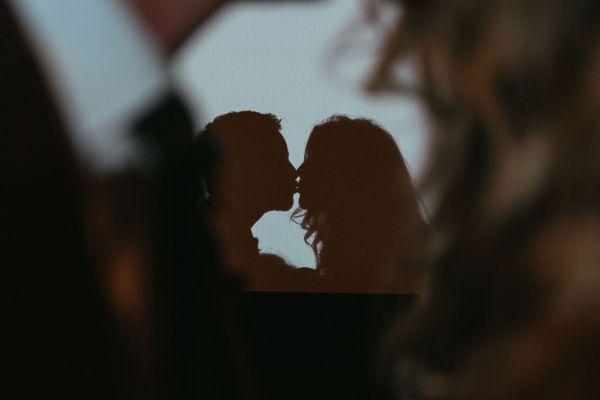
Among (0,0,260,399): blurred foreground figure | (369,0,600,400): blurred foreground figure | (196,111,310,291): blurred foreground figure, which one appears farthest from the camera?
(196,111,310,291): blurred foreground figure

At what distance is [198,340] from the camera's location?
0.62 metres

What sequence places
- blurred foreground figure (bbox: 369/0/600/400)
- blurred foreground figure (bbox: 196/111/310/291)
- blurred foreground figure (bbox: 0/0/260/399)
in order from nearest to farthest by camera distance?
blurred foreground figure (bbox: 0/0/260/399) < blurred foreground figure (bbox: 369/0/600/400) < blurred foreground figure (bbox: 196/111/310/291)

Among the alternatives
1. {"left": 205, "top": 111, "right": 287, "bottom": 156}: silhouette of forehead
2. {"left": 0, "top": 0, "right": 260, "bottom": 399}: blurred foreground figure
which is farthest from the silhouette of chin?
{"left": 0, "top": 0, "right": 260, "bottom": 399}: blurred foreground figure

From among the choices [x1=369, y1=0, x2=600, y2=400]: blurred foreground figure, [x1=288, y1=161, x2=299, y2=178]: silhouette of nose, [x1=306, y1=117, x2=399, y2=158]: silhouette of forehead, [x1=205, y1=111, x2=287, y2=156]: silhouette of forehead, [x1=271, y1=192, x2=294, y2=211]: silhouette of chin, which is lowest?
[x1=369, y1=0, x2=600, y2=400]: blurred foreground figure

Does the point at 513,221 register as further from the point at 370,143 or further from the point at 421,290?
the point at 370,143

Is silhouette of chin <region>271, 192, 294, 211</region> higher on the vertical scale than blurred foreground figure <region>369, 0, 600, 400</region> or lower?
higher

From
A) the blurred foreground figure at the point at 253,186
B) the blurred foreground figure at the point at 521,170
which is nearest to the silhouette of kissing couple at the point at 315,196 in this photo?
the blurred foreground figure at the point at 253,186

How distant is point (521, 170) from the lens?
658 millimetres

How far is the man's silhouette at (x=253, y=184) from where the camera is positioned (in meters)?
1.94

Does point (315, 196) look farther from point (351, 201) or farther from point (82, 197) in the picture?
point (82, 197)

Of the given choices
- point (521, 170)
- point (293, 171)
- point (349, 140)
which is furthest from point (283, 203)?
point (521, 170)

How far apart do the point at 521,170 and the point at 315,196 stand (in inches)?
54.7

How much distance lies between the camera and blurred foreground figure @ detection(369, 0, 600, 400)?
0.63m

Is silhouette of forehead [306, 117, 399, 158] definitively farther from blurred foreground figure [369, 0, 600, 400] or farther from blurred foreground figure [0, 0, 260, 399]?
blurred foreground figure [0, 0, 260, 399]
